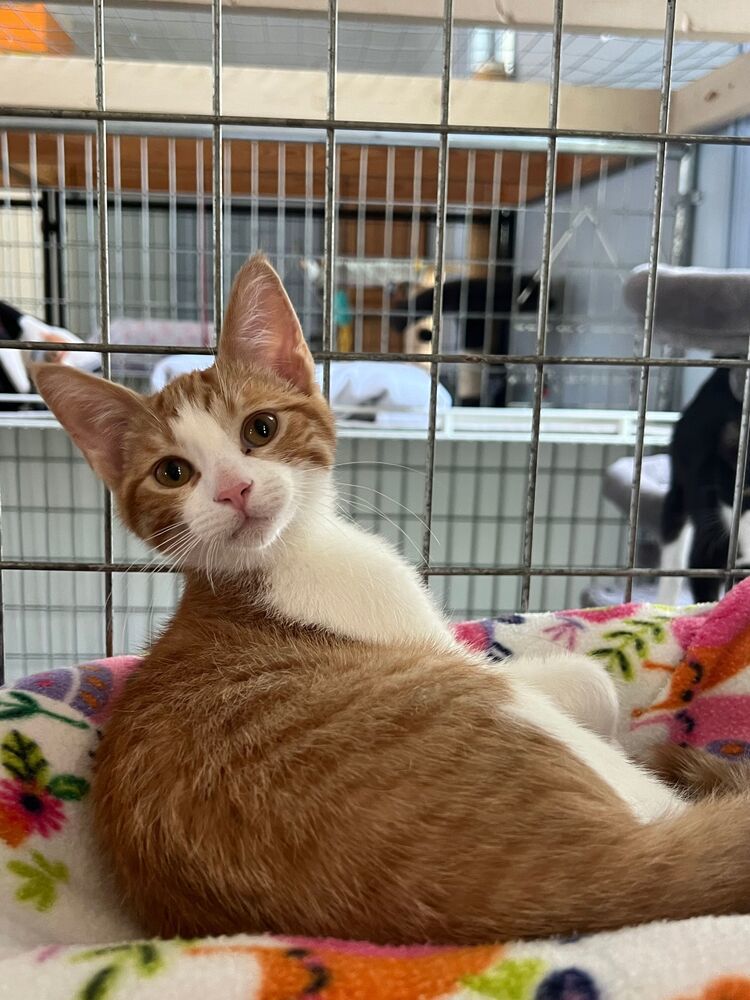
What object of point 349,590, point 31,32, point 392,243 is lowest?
point 349,590

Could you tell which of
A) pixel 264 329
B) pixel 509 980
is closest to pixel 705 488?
pixel 264 329

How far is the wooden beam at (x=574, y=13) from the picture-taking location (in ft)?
4.28

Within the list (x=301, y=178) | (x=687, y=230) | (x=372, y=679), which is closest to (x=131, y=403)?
(x=372, y=679)

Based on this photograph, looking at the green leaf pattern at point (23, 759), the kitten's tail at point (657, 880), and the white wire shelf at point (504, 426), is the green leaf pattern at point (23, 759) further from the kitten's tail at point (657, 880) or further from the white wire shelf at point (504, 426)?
the white wire shelf at point (504, 426)

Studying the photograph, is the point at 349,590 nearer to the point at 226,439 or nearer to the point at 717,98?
the point at 226,439

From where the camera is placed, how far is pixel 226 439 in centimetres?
98

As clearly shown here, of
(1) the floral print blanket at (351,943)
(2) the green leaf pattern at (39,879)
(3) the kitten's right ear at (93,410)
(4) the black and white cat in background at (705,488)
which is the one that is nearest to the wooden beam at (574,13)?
(3) the kitten's right ear at (93,410)

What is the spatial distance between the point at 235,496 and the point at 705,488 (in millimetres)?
1581

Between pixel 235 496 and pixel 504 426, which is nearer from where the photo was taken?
pixel 235 496

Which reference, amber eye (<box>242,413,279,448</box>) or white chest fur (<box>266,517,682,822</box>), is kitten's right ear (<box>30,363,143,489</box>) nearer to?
amber eye (<box>242,413,279,448</box>)

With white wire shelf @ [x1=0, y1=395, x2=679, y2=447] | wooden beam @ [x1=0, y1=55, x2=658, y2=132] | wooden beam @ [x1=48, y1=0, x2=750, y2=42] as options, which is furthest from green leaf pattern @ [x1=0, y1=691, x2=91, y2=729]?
wooden beam @ [x1=0, y1=55, x2=658, y2=132]

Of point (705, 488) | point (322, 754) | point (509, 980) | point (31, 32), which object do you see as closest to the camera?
point (509, 980)

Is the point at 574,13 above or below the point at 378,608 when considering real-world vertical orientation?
above

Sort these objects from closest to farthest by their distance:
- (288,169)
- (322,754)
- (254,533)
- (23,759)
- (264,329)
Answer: (322,754), (23,759), (254,533), (264,329), (288,169)
